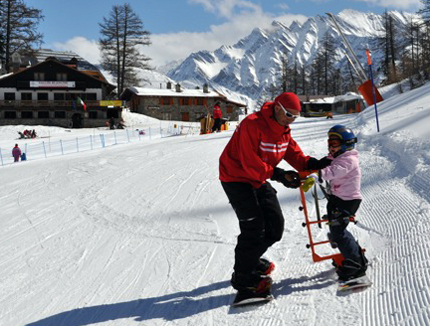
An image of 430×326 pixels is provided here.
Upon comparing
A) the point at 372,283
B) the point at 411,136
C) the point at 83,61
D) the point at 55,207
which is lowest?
the point at 55,207

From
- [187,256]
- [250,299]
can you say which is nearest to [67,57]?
[187,256]

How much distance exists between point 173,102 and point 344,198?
166ft

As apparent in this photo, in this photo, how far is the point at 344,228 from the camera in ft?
12.6

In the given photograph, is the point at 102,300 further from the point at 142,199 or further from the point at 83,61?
the point at 83,61

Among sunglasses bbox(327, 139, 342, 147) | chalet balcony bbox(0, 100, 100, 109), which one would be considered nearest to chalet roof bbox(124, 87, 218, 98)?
chalet balcony bbox(0, 100, 100, 109)

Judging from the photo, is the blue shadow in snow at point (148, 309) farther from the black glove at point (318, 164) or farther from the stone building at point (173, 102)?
the stone building at point (173, 102)

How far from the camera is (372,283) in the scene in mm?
3740

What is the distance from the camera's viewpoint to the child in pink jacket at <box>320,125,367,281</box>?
3785 mm

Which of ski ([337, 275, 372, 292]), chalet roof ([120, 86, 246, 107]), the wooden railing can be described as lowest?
ski ([337, 275, 372, 292])

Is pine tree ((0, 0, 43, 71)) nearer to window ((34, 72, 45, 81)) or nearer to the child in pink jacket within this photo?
window ((34, 72, 45, 81))

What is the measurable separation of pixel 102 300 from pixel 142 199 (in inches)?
178

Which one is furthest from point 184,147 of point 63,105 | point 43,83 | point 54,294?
point 43,83

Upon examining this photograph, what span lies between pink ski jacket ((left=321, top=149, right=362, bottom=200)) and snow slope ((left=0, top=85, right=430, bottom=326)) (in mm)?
812

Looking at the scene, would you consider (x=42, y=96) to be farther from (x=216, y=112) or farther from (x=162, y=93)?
(x=216, y=112)
